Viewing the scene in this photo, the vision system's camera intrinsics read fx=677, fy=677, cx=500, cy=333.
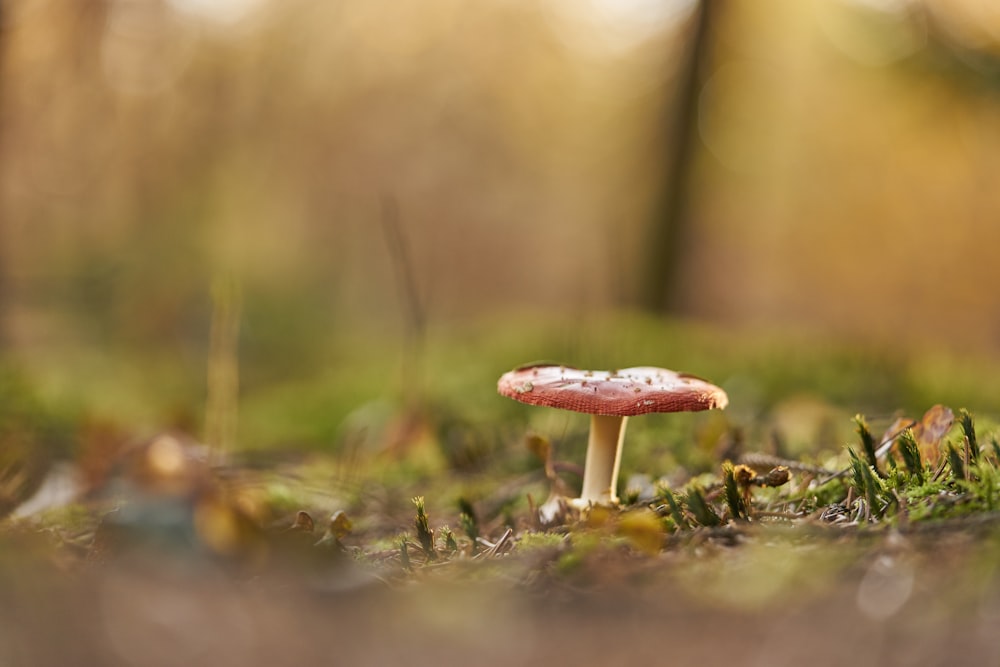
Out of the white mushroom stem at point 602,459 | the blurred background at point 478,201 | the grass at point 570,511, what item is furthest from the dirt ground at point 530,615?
the blurred background at point 478,201

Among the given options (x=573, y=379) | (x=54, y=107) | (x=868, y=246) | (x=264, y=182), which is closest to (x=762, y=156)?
(x=868, y=246)

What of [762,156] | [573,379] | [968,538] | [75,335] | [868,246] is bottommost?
[75,335]

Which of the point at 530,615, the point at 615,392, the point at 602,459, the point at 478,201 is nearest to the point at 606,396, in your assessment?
the point at 615,392

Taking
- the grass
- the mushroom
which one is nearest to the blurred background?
the grass

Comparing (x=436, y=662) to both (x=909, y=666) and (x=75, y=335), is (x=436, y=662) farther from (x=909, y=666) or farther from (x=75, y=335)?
(x=75, y=335)

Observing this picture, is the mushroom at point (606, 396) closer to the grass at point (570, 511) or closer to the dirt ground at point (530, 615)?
the grass at point (570, 511)

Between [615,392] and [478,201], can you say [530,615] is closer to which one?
[615,392]

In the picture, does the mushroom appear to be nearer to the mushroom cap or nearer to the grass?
the mushroom cap
